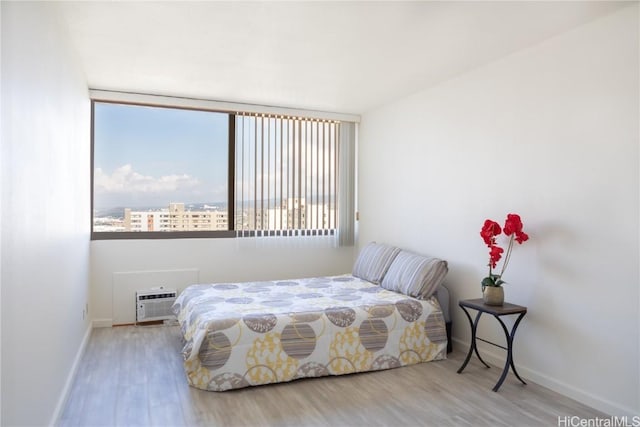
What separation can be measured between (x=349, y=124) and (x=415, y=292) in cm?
268

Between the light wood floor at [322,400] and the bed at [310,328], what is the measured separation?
0.31 ft

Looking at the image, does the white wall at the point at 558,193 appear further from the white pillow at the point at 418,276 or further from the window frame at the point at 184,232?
the window frame at the point at 184,232

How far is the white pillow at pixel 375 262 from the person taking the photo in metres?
4.59

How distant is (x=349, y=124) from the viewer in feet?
19.2

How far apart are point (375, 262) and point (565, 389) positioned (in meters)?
2.07


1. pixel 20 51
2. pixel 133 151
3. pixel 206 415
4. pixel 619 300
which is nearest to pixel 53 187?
pixel 20 51

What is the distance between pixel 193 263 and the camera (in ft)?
16.9

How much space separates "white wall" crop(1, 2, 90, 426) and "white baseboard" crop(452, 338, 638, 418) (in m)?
3.11

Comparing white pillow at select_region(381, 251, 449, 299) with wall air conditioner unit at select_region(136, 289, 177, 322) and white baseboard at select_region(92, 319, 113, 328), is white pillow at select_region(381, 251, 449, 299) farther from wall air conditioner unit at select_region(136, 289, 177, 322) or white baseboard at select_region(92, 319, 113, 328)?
white baseboard at select_region(92, 319, 113, 328)

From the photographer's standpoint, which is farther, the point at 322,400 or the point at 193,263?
the point at 193,263

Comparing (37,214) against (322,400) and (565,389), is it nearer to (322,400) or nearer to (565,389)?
(322,400)

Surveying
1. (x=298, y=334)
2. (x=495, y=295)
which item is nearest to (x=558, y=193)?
(x=495, y=295)

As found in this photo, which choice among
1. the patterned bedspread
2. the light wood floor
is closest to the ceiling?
the patterned bedspread

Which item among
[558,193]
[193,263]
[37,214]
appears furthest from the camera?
[193,263]
